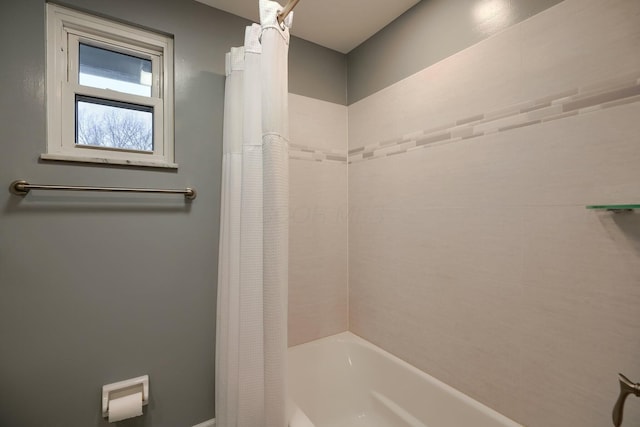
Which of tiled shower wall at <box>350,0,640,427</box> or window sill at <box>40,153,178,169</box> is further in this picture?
window sill at <box>40,153,178,169</box>

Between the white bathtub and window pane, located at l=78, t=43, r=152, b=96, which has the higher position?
window pane, located at l=78, t=43, r=152, b=96

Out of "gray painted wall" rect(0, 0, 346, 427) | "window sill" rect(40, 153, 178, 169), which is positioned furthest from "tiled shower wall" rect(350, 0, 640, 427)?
"window sill" rect(40, 153, 178, 169)

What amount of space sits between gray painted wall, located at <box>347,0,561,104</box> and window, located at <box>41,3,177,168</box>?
1.17 meters

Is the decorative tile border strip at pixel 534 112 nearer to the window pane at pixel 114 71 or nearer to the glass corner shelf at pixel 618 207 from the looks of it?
the glass corner shelf at pixel 618 207

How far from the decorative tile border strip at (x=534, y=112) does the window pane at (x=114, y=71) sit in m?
1.42

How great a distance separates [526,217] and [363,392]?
1.38 metres

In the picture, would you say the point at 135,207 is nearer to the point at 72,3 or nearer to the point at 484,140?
the point at 72,3

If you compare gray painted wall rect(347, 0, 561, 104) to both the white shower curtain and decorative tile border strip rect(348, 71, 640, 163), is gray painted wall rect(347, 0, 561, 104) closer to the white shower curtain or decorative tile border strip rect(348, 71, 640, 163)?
decorative tile border strip rect(348, 71, 640, 163)

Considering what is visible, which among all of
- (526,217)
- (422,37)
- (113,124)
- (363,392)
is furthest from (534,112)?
(113,124)

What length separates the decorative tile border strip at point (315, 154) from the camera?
1.80m

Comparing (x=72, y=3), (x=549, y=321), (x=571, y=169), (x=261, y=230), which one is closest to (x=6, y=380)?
(x=261, y=230)

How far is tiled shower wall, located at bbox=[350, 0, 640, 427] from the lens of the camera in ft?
2.94

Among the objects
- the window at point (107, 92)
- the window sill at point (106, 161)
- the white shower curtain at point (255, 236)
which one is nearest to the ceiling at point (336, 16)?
the white shower curtain at point (255, 236)

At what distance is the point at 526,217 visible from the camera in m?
1.10
